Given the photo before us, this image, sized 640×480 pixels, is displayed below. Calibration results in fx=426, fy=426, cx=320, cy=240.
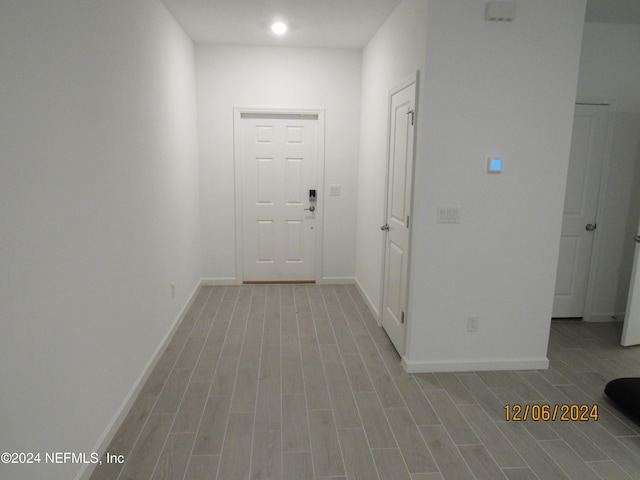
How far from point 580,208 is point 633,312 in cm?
104

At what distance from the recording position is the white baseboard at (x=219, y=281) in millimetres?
5300

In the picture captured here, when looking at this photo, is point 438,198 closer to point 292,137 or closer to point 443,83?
point 443,83

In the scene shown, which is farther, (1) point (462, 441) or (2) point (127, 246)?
(2) point (127, 246)

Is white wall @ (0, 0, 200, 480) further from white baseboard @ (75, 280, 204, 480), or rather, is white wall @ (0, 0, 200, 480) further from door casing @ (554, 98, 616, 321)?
door casing @ (554, 98, 616, 321)

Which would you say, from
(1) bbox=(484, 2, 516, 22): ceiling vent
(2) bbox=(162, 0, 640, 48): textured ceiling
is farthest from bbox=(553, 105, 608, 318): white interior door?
(1) bbox=(484, 2, 516, 22): ceiling vent

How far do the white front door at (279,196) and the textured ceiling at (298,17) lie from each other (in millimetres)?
913

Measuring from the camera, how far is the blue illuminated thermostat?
2.96 metres

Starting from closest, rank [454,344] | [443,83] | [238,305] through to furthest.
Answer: [443,83] < [454,344] < [238,305]

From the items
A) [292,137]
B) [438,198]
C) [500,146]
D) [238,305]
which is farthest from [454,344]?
[292,137]

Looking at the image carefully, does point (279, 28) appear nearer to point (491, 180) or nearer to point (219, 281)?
point (491, 180)

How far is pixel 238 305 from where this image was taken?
4602mm

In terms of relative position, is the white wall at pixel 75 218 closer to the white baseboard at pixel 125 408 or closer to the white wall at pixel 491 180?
the white baseboard at pixel 125 408

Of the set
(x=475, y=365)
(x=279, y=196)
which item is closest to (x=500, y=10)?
(x=475, y=365)

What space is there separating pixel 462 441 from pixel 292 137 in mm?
3824
